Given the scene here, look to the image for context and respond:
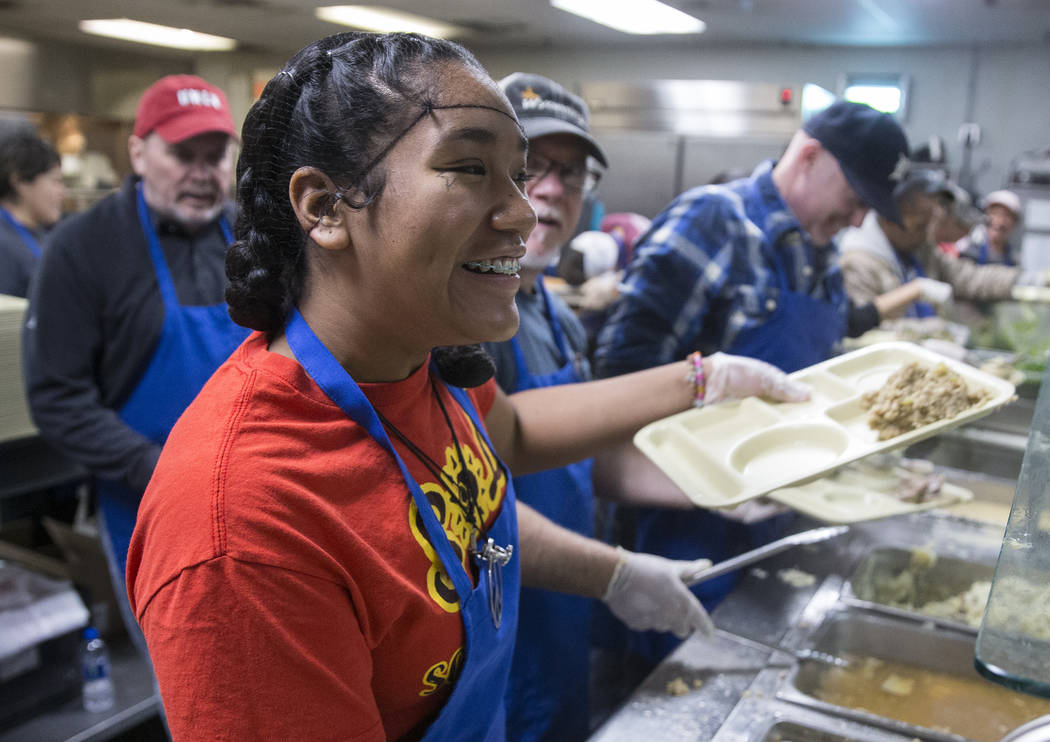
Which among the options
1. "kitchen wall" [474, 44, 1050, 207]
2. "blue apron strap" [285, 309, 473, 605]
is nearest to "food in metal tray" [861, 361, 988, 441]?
"blue apron strap" [285, 309, 473, 605]

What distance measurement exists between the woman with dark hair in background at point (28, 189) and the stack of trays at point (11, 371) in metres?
0.96

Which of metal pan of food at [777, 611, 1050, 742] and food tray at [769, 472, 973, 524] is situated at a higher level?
food tray at [769, 472, 973, 524]

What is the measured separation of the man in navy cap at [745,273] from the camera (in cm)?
177

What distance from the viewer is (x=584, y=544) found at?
4.16 feet

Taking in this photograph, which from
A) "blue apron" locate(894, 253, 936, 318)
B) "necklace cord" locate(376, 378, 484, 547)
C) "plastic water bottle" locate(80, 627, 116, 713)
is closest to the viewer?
"necklace cord" locate(376, 378, 484, 547)

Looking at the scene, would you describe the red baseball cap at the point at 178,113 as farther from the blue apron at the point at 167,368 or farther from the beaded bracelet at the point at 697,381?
the beaded bracelet at the point at 697,381

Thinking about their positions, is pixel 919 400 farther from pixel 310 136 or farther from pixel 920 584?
pixel 310 136

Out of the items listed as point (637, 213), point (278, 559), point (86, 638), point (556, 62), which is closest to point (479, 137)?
point (278, 559)

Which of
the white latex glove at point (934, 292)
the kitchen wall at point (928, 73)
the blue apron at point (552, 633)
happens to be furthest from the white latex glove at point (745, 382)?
the kitchen wall at point (928, 73)

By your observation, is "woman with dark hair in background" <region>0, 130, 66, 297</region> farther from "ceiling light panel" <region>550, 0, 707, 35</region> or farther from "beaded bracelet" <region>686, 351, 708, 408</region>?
"beaded bracelet" <region>686, 351, 708, 408</region>

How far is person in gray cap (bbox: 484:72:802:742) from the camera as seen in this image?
143 centimetres

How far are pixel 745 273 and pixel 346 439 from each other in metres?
1.25

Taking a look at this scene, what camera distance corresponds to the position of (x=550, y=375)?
150cm

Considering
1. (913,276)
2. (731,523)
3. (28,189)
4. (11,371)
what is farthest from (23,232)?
(913,276)
